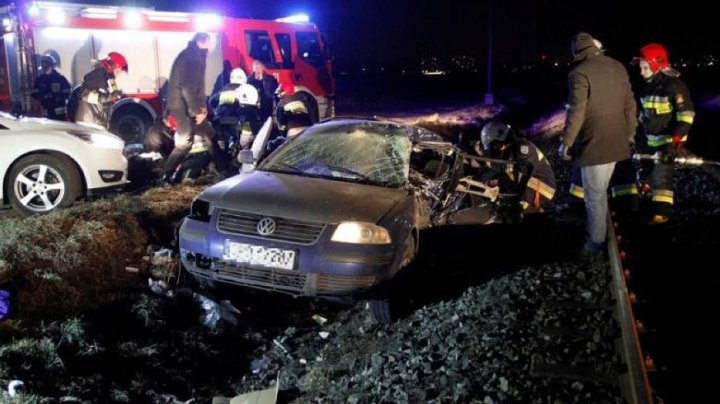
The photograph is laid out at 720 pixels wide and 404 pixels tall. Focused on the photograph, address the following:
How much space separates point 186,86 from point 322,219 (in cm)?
539

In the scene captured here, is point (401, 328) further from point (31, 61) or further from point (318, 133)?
point (31, 61)

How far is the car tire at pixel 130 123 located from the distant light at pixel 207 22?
2094 mm

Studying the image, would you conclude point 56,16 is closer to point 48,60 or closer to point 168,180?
point 48,60

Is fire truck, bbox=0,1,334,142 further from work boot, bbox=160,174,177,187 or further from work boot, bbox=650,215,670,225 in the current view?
work boot, bbox=650,215,670,225

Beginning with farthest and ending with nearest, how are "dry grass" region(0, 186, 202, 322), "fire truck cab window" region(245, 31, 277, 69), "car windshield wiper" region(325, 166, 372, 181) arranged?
"fire truck cab window" region(245, 31, 277, 69), "car windshield wiper" region(325, 166, 372, 181), "dry grass" region(0, 186, 202, 322)

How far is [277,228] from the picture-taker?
14.1 feet

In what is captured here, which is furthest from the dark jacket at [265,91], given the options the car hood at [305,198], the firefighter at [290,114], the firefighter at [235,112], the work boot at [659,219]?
the work boot at [659,219]

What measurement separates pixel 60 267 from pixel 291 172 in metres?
2.05

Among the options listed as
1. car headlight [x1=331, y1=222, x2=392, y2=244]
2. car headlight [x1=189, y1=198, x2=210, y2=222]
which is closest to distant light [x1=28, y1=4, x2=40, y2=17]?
car headlight [x1=189, y1=198, x2=210, y2=222]

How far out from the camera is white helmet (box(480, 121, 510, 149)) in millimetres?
6477

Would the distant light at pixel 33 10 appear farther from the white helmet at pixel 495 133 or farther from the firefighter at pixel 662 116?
the firefighter at pixel 662 116

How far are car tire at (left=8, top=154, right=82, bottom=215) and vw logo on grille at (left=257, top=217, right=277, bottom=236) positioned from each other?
11.4 ft

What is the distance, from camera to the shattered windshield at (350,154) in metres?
5.21

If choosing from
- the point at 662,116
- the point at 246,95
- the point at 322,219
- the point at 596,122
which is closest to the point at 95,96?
the point at 246,95
